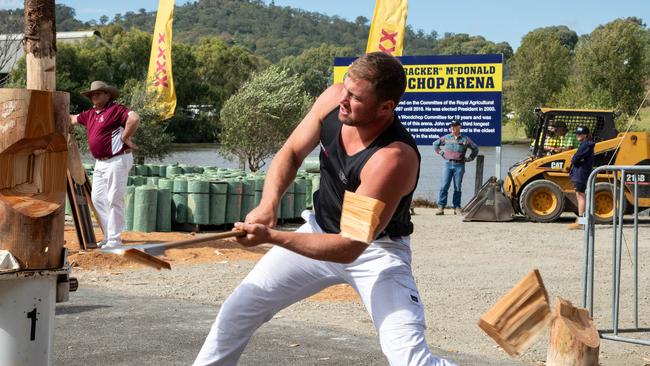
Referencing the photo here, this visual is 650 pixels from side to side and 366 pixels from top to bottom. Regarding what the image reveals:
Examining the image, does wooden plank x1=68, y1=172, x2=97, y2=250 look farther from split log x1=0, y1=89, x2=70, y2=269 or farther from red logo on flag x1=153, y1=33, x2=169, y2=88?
Answer: red logo on flag x1=153, y1=33, x2=169, y2=88

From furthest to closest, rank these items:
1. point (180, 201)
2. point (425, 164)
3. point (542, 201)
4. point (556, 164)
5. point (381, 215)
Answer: point (425, 164) → point (542, 201) → point (556, 164) → point (180, 201) → point (381, 215)

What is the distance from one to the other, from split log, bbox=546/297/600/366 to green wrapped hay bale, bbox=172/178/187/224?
9.18 metres

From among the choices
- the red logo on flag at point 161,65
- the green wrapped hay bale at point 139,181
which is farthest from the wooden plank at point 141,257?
the red logo on flag at point 161,65

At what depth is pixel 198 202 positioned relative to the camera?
14695mm

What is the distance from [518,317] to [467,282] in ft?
20.1

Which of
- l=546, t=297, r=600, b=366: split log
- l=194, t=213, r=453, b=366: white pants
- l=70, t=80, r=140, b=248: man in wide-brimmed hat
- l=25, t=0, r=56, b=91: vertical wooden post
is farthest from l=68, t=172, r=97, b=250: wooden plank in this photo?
l=194, t=213, r=453, b=366: white pants

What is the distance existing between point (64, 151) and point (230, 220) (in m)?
10.6

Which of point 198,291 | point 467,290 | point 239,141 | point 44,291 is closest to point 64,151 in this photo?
point 44,291

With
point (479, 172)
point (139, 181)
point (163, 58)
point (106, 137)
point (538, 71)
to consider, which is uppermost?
point (538, 71)

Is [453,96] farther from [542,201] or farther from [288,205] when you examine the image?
[288,205]

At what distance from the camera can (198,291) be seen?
9445 millimetres

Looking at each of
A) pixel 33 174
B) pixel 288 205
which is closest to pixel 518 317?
pixel 33 174

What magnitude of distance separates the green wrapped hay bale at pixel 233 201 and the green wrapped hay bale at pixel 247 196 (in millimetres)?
137

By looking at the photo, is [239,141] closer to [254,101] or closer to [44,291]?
[254,101]
